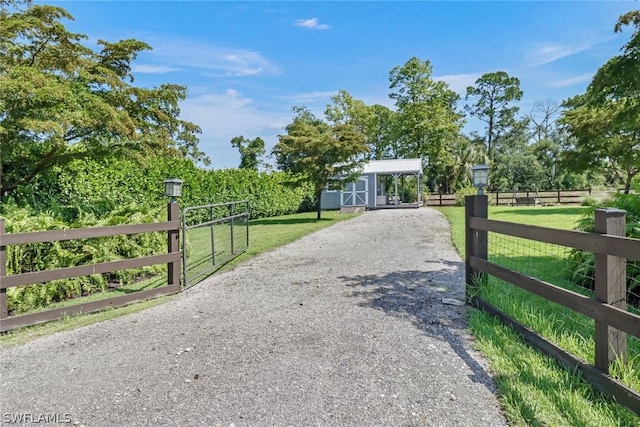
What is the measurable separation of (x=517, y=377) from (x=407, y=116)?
34625mm

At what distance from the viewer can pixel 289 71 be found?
2302cm

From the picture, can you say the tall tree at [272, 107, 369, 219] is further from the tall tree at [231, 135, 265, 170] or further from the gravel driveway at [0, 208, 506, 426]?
the tall tree at [231, 135, 265, 170]

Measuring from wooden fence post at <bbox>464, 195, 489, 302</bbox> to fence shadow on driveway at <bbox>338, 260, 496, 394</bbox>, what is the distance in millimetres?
317

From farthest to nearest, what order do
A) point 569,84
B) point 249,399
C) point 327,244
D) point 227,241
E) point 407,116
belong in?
1. point 407,116
2. point 569,84
3. point 327,244
4. point 227,241
5. point 249,399

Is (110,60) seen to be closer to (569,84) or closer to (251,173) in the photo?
(251,173)

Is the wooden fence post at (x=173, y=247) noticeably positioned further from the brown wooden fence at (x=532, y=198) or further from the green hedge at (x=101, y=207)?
the brown wooden fence at (x=532, y=198)

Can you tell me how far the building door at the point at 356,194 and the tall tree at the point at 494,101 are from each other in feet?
74.4

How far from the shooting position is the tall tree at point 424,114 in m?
34.0

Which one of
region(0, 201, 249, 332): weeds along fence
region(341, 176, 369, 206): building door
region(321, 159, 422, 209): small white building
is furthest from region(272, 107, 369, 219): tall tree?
region(0, 201, 249, 332): weeds along fence

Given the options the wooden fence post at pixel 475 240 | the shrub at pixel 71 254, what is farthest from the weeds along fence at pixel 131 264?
the wooden fence post at pixel 475 240

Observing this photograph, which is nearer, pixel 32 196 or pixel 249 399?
pixel 249 399

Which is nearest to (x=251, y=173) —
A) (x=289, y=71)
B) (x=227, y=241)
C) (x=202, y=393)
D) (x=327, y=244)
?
(x=289, y=71)

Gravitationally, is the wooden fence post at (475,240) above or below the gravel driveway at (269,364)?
above

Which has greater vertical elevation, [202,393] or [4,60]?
[4,60]
